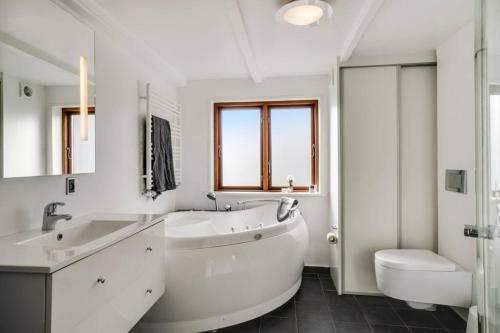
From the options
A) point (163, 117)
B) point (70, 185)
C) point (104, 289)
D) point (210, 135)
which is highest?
point (163, 117)

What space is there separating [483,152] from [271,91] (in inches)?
103

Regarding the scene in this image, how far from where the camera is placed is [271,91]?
339cm

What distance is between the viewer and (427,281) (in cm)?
211

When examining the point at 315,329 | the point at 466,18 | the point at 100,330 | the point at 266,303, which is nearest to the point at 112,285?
the point at 100,330

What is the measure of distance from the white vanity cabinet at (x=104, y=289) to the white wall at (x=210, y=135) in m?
1.72

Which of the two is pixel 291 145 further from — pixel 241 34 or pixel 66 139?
pixel 66 139

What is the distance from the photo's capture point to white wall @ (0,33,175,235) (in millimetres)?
1461

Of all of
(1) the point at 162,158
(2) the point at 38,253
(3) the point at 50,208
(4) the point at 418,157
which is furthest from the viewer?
(1) the point at 162,158

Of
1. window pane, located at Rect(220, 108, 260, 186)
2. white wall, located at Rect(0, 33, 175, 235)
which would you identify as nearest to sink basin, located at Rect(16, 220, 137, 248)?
Result: white wall, located at Rect(0, 33, 175, 235)

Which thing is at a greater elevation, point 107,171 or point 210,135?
point 210,135

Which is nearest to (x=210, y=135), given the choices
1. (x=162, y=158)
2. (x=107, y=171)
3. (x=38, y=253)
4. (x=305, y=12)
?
(x=162, y=158)

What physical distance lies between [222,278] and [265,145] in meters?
Answer: 1.89

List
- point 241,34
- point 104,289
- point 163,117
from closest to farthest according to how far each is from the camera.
A: 1. point 104,289
2. point 241,34
3. point 163,117

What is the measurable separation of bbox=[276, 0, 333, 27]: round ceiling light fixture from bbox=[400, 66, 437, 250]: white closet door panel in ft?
3.94
